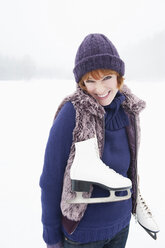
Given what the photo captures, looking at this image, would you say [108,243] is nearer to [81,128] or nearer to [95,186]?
[95,186]

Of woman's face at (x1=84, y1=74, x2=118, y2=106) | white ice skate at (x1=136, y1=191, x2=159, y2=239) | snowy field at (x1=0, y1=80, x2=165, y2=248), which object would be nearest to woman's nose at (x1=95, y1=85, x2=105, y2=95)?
woman's face at (x1=84, y1=74, x2=118, y2=106)

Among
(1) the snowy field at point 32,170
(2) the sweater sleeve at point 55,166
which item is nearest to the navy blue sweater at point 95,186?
(2) the sweater sleeve at point 55,166

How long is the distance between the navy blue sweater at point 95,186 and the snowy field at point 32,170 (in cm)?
83

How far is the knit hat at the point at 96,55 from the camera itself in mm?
577

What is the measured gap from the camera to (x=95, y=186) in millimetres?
620

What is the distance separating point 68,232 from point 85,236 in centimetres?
Result: 6

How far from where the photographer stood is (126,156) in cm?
68

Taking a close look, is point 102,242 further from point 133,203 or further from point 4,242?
point 4,242

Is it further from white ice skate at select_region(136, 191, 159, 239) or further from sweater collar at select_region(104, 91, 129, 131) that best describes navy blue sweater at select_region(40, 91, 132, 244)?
white ice skate at select_region(136, 191, 159, 239)

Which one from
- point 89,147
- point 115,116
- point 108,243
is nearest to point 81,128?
point 89,147

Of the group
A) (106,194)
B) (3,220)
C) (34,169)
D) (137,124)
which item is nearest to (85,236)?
(106,194)

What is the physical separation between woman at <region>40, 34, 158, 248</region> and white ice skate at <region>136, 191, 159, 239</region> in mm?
137

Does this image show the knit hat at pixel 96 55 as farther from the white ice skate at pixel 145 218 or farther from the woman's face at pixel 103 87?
the white ice skate at pixel 145 218

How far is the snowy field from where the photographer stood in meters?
1.35
